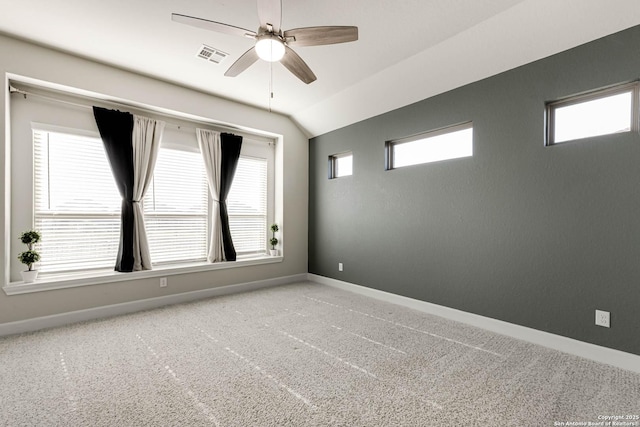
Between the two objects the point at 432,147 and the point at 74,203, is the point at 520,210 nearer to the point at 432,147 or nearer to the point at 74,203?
the point at 432,147

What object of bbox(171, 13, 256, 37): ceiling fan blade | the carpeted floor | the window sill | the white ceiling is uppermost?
the white ceiling

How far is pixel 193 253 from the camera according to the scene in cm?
439

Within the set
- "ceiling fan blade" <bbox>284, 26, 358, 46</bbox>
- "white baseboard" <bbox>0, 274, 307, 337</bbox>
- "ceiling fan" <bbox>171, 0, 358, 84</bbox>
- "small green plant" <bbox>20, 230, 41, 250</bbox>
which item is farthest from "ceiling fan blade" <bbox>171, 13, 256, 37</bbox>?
"white baseboard" <bbox>0, 274, 307, 337</bbox>

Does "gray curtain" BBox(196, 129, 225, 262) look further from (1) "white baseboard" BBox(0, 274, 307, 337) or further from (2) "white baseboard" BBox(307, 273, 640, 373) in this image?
(2) "white baseboard" BBox(307, 273, 640, 373)

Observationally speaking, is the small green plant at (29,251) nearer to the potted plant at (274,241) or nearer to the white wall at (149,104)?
the white wall at (149,104)

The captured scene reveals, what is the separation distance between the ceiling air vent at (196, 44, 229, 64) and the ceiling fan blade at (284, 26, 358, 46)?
1371mm

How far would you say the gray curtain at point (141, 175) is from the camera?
374cm

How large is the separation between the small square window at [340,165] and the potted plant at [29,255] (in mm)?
3947

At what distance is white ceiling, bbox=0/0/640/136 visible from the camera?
2.40 metres

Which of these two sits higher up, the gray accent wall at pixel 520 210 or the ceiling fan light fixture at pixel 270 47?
the ceiling fan light fixture at pixel 270 47

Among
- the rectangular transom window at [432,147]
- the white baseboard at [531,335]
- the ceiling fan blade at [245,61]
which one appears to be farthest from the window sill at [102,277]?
the rectangular transom window at [432,147]

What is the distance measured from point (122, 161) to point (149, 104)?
32.4 inches

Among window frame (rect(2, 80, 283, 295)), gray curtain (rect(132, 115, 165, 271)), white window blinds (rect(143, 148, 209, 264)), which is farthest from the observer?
white window blinds (rect(143, 148, 209, 264))

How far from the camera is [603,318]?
237 cm
